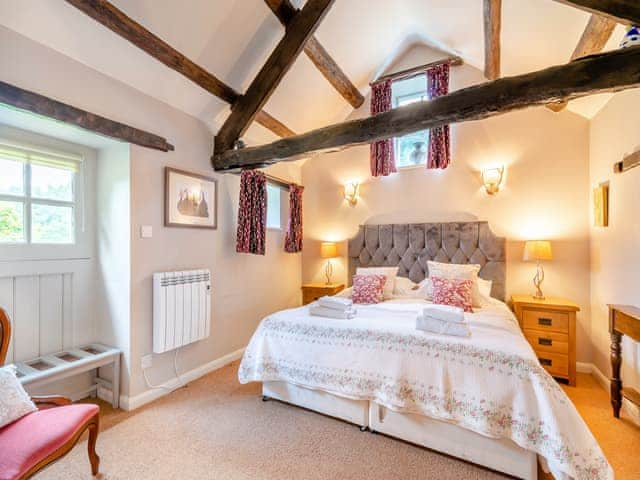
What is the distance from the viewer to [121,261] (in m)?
2.55

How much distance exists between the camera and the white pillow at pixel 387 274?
3.48 meters

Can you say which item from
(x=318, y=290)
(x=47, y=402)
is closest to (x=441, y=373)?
(x=47, y=402)

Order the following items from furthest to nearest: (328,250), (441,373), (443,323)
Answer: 1. (328,250)
2. (443,323)
3. (441,373)

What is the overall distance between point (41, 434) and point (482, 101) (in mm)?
3169

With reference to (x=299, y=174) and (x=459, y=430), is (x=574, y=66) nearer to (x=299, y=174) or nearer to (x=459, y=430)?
(x=459, y=430)

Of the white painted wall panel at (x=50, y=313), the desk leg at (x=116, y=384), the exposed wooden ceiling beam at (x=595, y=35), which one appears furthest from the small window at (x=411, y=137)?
the white painted wall panel at (x=50, y=313)

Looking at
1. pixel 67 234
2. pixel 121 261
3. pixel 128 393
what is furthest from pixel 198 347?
pixel 67 234

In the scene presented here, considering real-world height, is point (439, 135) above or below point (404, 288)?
above

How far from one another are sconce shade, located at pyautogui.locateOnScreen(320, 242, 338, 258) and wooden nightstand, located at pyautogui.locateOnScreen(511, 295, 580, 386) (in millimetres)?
2263

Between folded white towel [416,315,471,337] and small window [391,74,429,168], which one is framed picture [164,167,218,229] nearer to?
folded white towel [416,315,471,337]

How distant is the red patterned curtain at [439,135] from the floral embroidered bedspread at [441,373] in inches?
80.3

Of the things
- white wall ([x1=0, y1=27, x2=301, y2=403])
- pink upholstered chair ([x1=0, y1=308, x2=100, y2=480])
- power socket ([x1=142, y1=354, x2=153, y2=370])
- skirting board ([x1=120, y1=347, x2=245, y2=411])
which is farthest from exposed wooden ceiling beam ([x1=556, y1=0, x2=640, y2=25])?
skirting board ([x1=120, y1=347, x2=245, y2=411])

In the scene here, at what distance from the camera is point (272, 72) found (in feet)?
9.97

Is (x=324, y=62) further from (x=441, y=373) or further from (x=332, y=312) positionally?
(x=441, y=373)
